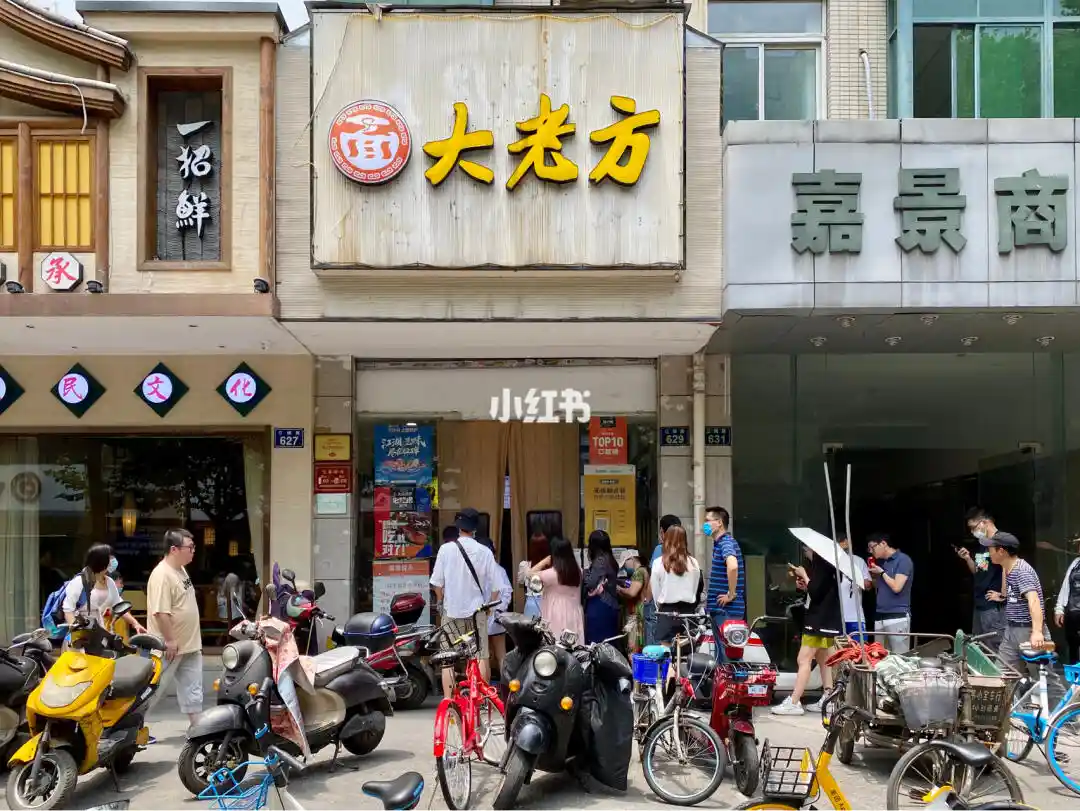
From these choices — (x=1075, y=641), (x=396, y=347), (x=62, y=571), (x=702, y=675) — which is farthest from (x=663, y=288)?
(x=62, y=571)

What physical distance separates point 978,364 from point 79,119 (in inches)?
396

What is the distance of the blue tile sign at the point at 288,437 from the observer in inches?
455

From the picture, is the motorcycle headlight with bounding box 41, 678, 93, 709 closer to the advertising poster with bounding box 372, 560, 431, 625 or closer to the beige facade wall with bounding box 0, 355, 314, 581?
the beige facade wall with bounding box 0, 355, 314, 581

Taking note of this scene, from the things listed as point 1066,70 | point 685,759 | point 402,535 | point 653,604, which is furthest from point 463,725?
point 1066,70

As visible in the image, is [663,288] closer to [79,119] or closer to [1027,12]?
[1027,12]

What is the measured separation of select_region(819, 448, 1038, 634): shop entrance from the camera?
39.7 ft

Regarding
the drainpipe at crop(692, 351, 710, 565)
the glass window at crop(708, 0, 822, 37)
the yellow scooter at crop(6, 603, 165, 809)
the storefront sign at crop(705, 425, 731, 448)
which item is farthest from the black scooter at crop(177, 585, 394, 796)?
the glass window at crop(708, 0, 822, 37)

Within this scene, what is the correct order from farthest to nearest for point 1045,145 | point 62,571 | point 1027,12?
point 62,571, point 1027,12, point 1045,145

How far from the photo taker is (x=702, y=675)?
7484 millimetres

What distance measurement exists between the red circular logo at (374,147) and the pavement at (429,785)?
513 centimetres

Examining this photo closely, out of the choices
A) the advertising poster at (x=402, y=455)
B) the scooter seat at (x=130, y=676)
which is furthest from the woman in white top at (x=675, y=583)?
the scooter seat at (x=130, y=676)

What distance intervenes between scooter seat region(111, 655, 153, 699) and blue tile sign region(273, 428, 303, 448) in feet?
13.6

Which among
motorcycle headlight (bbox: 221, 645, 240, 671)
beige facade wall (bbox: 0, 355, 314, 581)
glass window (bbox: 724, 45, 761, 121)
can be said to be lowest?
motorcycle headlight (bbox: 221, 645, 240, 671)

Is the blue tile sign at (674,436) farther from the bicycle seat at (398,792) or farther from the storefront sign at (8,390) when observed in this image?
the bicycle seat at (398,792)
